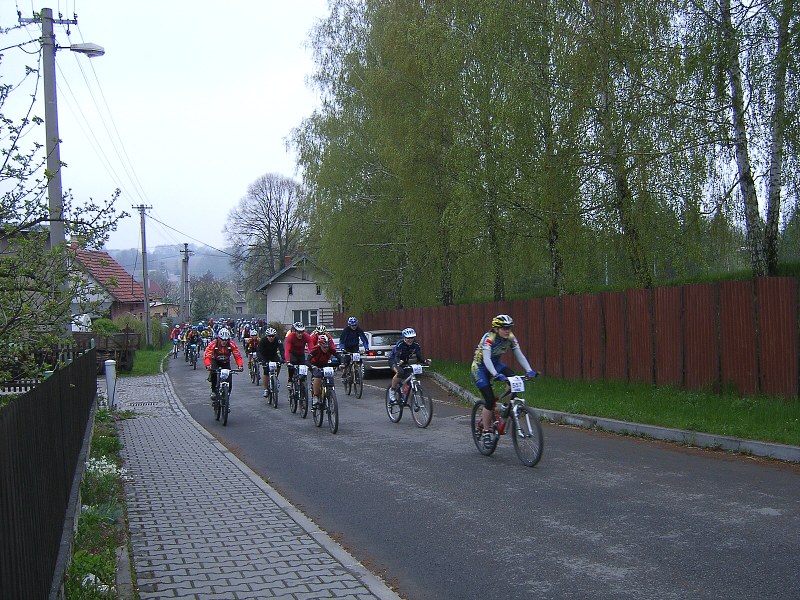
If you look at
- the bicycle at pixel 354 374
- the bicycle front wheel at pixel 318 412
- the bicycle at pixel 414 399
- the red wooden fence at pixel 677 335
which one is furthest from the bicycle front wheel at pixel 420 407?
the bicycle at pixel 354 374

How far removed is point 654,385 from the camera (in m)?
15.9

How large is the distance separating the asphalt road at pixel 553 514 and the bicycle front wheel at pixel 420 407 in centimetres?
107

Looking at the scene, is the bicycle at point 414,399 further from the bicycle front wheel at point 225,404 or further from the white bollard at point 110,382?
the white bollard at point 110,382

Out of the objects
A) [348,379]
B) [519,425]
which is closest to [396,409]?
[519,425]

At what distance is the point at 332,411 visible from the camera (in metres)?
13.9

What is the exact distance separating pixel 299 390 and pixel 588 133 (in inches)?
330

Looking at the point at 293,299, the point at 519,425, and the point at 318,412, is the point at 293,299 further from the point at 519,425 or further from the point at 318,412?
the point at 519,425

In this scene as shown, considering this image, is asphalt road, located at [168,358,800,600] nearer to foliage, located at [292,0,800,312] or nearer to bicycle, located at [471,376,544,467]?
bicycle, located at [471,376,544,467]

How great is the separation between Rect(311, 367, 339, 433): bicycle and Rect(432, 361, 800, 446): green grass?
4126 mm

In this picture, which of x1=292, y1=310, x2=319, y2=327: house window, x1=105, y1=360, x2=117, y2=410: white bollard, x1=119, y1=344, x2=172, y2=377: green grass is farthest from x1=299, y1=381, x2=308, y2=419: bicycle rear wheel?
x1=292, y1=310, x2=319, y2=327: house window

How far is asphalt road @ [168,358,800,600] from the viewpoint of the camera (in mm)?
5422

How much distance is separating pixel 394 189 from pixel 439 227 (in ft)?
13.3

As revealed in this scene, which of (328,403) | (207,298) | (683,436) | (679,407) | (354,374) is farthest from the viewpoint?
(207,298)

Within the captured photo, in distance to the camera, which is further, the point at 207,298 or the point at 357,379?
the point at 207,298
